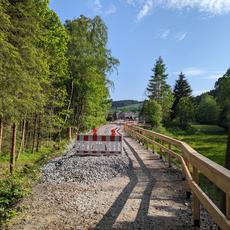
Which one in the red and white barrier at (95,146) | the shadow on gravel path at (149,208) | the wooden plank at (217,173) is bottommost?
the shadow on gravel path at (149,208)

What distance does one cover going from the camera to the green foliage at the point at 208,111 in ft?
263

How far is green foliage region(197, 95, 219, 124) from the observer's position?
263 ft

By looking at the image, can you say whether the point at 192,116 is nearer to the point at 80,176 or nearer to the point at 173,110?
the point at 173,110

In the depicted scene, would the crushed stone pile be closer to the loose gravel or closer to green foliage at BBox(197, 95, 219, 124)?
the loose gravel

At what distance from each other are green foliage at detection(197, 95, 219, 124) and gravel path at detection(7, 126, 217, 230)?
74134 mm

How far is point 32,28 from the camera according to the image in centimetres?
1273

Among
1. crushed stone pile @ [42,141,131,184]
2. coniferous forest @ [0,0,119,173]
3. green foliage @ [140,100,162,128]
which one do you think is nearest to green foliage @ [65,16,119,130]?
coniferous forest @ [0,0,119,173]

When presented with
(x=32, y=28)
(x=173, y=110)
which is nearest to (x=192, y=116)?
(x=173, y=110)

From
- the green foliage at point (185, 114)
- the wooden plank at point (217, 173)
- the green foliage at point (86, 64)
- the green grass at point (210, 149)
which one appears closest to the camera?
the wooden plank at point (217, 173)

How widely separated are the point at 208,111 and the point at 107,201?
8233 cm

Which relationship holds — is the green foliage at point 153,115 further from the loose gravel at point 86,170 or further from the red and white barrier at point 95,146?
the loose gravel at point 86,170

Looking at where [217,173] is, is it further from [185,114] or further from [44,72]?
[185,114]

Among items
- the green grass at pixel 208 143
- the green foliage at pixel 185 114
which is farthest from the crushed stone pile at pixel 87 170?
the green foliage at pixel 185 114

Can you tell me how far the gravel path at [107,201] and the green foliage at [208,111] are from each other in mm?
74134
